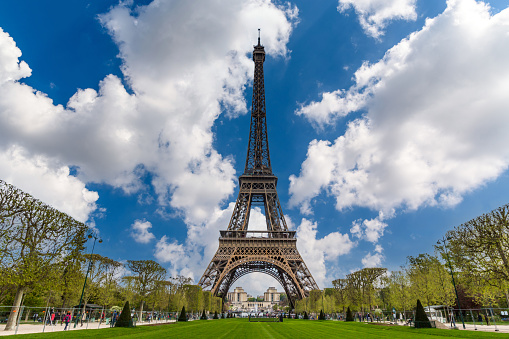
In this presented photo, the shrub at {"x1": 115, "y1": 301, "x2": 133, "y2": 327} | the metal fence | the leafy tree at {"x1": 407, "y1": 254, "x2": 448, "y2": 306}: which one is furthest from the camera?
the leafy tree at {"x1": 407, "y1": 254, "x2": 448, "y2": 306}

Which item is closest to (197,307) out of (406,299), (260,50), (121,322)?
(121,322)

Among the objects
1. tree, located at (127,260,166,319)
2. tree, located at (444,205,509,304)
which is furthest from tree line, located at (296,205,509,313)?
tree, located at (127,260,166,319)

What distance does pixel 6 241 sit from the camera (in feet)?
67.3

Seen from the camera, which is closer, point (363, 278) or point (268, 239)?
point (363, 278)

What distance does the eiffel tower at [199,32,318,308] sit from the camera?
5447 cm

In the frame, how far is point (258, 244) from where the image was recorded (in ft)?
190

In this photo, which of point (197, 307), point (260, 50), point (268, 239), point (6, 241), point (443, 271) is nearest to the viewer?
point (6, 241)

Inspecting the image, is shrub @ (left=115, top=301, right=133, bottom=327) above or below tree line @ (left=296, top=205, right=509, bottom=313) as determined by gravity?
below

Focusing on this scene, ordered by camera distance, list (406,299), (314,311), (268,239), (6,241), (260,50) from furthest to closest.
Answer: (260,50) → (268,239) → (314,311) → (406,299) → (6,241)

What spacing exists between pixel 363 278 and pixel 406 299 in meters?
Answer: 10.2

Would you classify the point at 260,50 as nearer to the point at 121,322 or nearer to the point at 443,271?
the point at 443,271

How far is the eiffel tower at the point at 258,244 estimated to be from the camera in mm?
54469

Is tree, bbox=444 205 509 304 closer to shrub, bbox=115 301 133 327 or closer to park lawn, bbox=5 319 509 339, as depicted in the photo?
park lawn, bbox=5 319 509 339

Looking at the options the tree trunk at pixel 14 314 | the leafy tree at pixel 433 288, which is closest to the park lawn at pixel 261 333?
the tree trunk at pixel 14 314
